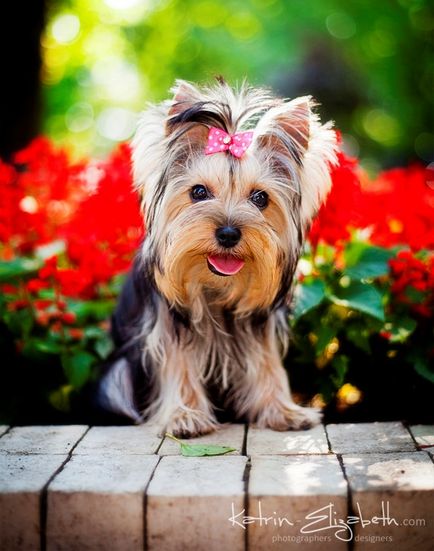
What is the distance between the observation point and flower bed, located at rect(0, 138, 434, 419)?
361cm

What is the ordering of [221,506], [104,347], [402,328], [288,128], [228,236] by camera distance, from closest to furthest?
[221,506], [228,236], [288,128], [402,328], [104,347]

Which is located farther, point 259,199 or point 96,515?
point 259,199

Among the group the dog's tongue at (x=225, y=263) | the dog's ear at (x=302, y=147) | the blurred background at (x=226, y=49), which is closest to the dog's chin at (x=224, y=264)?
the dog's tongue at (x=225, y=263)

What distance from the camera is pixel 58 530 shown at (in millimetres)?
2490

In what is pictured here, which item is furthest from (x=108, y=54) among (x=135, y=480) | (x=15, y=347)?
(x=135, y=480)

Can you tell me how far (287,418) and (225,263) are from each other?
2.74 feet

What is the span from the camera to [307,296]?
3533mm

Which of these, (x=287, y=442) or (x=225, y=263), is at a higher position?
(x=225, y=263)

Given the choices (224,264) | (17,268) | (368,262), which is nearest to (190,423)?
(224,264)

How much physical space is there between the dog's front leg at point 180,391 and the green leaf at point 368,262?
971mm

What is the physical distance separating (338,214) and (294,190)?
629 millimetres

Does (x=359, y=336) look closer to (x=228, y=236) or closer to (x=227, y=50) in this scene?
(x=228, y=236)

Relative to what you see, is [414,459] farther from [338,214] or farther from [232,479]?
[338,214]

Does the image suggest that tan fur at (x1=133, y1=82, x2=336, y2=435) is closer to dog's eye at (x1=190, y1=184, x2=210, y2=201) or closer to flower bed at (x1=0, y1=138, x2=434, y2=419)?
dog's eye at (x1=190, y1=184, x2=210, y2=201)
